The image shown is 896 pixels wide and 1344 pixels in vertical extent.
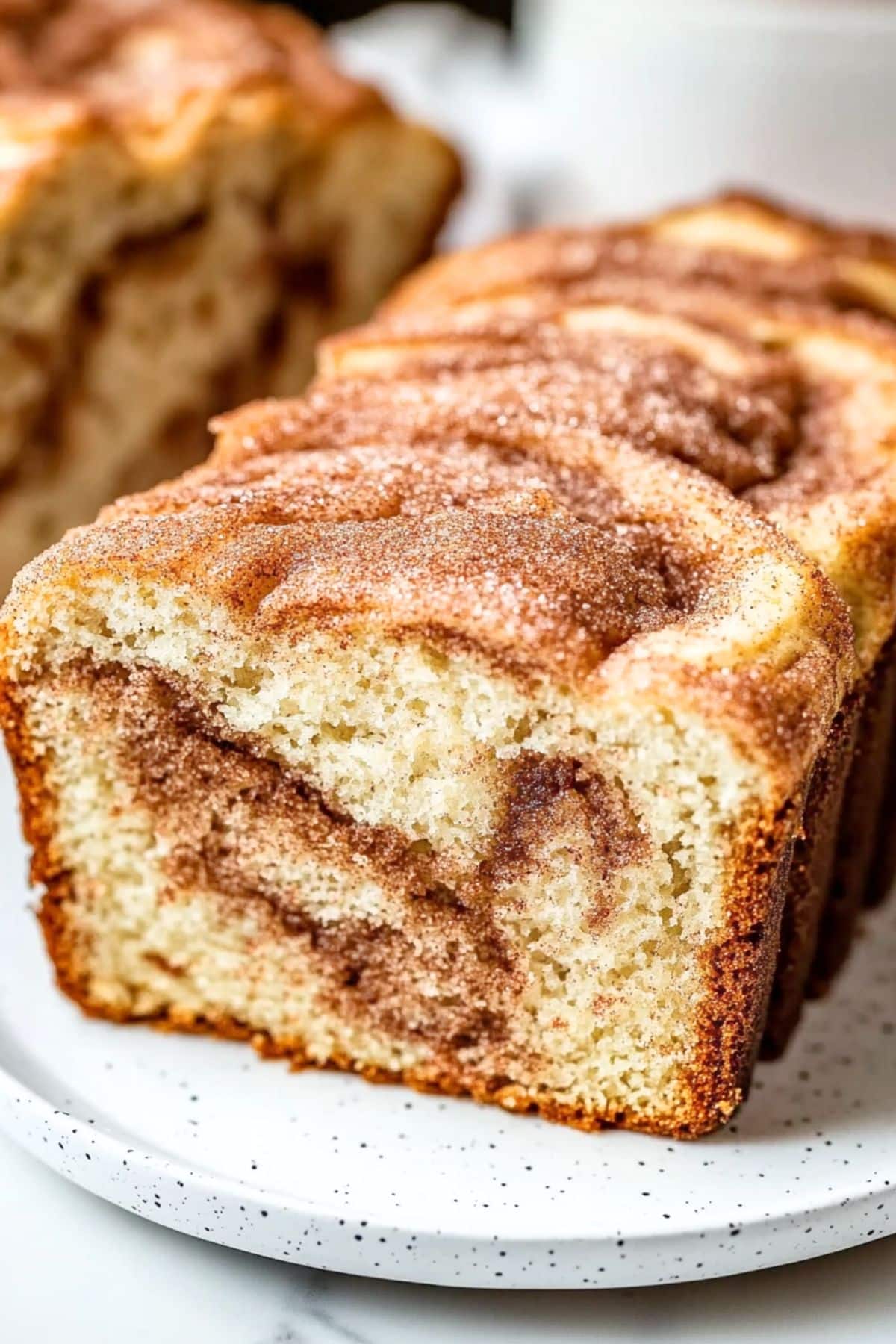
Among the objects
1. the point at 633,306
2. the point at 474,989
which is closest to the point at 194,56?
the point at 633,306

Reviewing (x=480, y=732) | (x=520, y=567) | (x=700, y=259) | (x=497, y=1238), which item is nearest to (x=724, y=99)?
(x=700, y=259)

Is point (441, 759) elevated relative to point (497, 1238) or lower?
elevated

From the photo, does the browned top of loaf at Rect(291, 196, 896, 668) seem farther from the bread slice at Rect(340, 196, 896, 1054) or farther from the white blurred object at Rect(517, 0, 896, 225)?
the white blurred object at Rect(517, 0, 896, 225)

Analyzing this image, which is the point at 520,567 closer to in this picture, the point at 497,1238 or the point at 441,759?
the point at 441,759

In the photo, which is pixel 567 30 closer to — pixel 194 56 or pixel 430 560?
pixel 194 56

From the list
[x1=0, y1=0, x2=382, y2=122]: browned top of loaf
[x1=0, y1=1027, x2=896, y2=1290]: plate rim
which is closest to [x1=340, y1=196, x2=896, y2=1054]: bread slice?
[x1=0, y1=1027, x2=896, y2=1290]: plate rim

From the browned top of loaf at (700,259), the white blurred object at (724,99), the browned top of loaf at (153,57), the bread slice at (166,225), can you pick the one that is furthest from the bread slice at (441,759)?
the white blurred object at (724,99)
